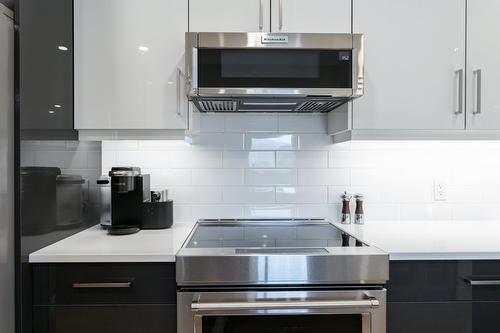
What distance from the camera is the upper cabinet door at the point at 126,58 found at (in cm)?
143

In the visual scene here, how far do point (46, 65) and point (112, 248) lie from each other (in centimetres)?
70

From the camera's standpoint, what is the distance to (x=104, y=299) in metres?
1.18

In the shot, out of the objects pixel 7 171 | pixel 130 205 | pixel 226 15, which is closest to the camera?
pixel 7 171

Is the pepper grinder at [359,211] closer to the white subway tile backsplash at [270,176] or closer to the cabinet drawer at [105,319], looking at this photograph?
the white subway tile backsplash at [270,176]

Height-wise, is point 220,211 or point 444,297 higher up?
point 220,211

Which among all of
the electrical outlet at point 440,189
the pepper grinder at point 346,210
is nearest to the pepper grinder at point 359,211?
the pepper grinder at point 346,210

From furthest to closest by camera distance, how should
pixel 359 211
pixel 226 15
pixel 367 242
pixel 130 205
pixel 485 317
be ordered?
pixel 359 211 → pixel 130 205 → pixel 226 15 → pixel 367 242 → pixel 485 317

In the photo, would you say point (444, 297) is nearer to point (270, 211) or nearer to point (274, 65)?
point (270, 211)

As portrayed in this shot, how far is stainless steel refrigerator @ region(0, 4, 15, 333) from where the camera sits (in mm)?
1098

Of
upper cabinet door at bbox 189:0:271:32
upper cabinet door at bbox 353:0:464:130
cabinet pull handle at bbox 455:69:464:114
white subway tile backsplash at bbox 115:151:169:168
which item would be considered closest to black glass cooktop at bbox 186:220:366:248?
white subway tile backsplash at bbox 115:151:169:168

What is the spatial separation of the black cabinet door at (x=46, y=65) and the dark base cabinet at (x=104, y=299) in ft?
1.66

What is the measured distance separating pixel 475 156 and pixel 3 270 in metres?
2.07

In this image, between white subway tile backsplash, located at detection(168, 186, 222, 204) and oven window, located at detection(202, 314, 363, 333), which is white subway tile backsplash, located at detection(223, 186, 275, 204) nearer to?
white subway tile backsplash, located at detection(168, 186, 222, 204)

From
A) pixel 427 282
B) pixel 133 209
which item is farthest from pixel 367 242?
pixel 133 209
